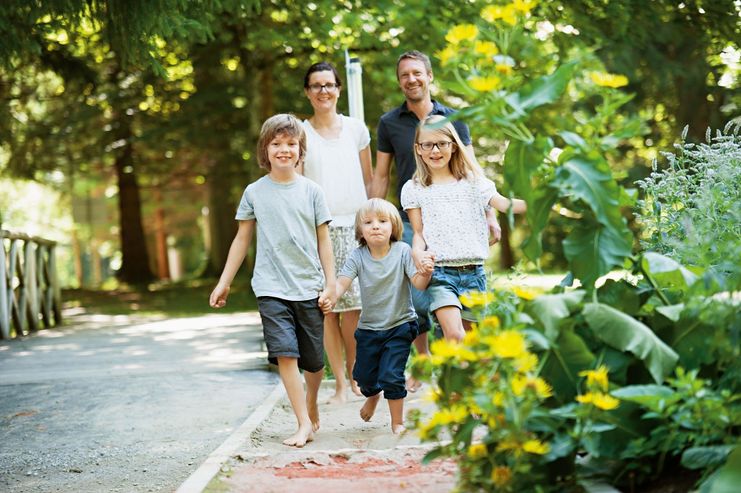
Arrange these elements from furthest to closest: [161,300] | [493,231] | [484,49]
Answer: [161,300], [493,231], [484,49]

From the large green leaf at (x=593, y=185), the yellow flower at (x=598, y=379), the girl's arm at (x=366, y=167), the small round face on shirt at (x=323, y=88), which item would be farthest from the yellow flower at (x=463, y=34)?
the girl's arm at (x=366, y=167)

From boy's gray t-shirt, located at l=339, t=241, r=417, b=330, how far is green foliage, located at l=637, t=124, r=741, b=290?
1.33 meters

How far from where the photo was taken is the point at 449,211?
5820 millimetres

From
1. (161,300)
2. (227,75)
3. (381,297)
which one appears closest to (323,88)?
(381,297)

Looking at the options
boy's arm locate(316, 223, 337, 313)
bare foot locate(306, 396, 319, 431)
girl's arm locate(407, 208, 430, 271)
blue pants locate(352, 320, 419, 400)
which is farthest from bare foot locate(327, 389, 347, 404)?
girl's arm locate(407, 208, 430, 271)

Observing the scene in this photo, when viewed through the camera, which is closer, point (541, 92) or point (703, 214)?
point (541, 92)

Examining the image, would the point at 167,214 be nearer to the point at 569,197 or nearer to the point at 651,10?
the point at 651,10

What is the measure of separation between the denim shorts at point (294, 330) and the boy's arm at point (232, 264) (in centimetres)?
20

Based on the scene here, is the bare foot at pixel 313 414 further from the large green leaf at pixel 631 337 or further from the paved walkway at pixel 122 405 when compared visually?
the large green leaf at pixel 631 337

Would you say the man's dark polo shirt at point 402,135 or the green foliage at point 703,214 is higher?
the man's dark polo shirt at point 402,135

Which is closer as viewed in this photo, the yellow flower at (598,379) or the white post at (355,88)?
the yellow flower at (598,379)

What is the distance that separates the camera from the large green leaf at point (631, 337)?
3570 mm

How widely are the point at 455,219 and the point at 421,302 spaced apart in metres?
0.65

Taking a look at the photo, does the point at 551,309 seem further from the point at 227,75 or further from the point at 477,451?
the point at 227,75
